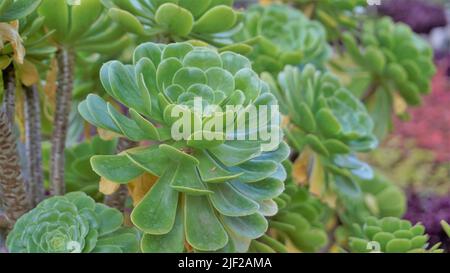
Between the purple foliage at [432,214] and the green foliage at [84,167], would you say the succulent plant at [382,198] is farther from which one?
the green foliage at [84,167]

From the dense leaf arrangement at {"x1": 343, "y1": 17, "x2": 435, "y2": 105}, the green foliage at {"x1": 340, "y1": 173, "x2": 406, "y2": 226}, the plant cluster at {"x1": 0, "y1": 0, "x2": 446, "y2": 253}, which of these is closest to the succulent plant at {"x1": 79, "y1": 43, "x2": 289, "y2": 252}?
the plant cluster at {"x1": 0, "y1": 0, "x2": 446, "y2": 253}

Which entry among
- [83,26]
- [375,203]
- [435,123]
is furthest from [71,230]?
[435,123]

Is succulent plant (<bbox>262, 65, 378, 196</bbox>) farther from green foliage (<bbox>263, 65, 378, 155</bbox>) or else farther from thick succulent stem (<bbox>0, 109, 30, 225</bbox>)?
thick succulent stem (<bbox>0, 109, 30, 225</bbox>)

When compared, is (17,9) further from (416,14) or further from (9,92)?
(416,14)

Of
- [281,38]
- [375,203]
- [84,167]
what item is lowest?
[375,203]

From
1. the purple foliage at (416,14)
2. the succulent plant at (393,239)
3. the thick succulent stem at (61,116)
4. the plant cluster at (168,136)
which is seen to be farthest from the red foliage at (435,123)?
the thick succulent stem at (61,116)
